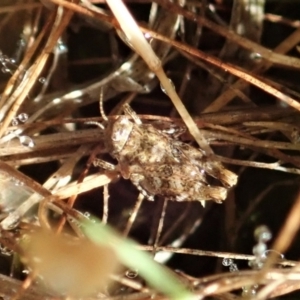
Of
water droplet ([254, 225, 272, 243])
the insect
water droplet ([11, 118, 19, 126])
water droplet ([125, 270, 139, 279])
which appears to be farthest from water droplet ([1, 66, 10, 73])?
water droplet ([254, 225, 272, 243])

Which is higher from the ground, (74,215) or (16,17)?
(16,17)

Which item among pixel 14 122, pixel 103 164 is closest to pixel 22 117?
pixel 14 122

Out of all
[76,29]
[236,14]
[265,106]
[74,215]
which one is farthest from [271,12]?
[74,215]

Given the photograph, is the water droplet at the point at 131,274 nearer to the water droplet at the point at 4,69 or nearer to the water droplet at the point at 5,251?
the water droplet at the point at 5,251

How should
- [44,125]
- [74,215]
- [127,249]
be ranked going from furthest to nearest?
[44,125] → [74,215] → [127,249]

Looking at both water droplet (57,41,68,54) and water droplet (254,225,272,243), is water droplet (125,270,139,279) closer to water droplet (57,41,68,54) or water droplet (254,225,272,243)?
water droplet (254,225,272,243)

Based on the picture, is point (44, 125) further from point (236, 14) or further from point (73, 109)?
point (236, 14)

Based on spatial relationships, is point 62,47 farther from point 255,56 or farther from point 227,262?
point 227,262
